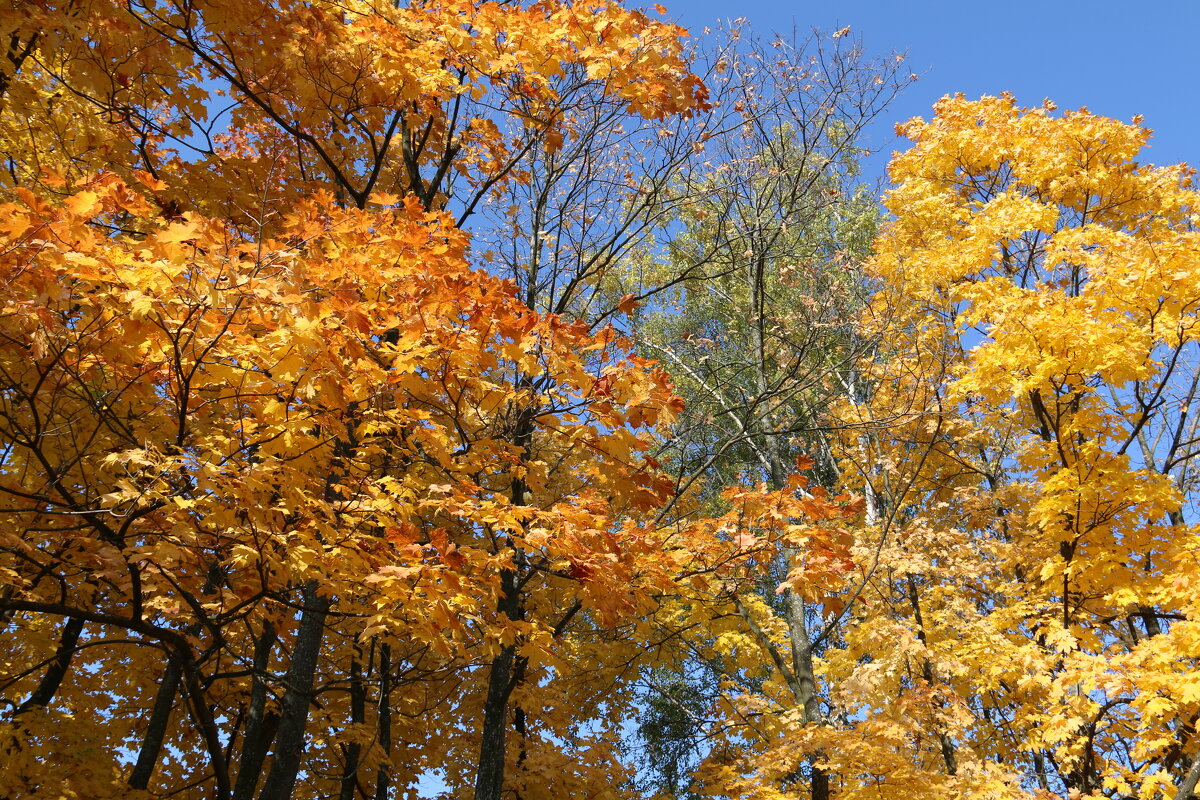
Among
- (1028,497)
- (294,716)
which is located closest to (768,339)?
(1028,497)

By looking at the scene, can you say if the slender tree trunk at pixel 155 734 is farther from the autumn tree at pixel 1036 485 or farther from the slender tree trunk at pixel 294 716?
the autumn tree at pixel 1036 485

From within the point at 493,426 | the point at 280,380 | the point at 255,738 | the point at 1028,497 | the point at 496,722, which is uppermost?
the point at 1028,497

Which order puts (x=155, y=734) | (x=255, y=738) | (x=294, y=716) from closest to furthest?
(x=294, y=716) < (x=255, y=738) < (x=155, y=734)

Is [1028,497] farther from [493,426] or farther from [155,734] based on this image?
[155,734]

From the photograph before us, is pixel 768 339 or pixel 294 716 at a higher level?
pixel 768 339

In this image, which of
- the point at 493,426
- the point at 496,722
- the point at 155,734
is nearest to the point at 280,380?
the point at 493,426

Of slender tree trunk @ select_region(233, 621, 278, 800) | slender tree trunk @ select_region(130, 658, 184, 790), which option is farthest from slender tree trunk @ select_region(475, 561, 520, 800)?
slender tree trunk @ select_region(130, 658, 184, 790)

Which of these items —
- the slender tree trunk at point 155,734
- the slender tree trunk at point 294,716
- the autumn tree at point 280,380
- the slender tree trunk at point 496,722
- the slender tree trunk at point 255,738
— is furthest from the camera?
the slender tree trunk at point 155,734

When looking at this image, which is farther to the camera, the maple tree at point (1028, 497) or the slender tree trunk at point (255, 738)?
the maple tree at point (1028, 497)

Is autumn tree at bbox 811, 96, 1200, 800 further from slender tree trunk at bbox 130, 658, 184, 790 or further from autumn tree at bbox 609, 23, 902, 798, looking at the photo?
slender tree trunk at bbox 130, 658, 184, 790

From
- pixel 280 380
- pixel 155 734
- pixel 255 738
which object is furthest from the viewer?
pixel 155 734

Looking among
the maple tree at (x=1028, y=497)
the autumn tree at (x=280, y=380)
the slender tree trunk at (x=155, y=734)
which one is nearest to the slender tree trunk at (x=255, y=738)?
the autumn tree at (x=280, y=380)

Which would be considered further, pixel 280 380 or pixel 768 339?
pixel 768 339

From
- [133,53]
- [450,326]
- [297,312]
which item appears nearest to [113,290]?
[297,312]
